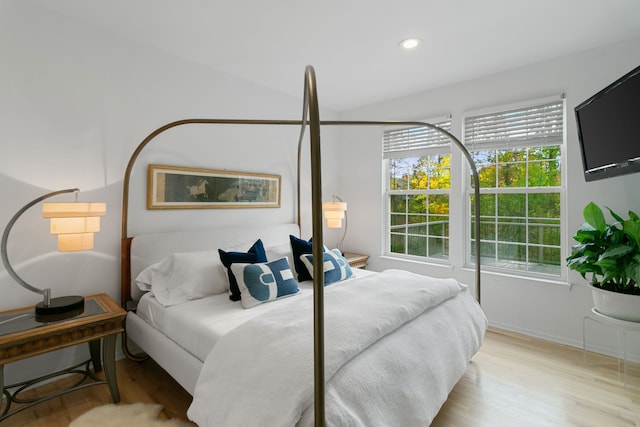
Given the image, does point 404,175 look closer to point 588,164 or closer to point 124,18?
point 588,164

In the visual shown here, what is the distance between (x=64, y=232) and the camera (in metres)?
1.96

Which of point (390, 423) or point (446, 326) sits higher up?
point (446, 326)

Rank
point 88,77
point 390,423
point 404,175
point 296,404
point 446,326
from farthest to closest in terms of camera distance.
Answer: point 404,175, point 88,77, point 446,326, point 390,423, point 296,404

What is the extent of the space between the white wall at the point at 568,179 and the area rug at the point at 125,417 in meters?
2.99

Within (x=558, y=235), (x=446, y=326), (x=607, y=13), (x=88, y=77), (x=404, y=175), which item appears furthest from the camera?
(x=404, y=175)

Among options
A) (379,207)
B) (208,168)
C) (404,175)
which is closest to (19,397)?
(208,168)

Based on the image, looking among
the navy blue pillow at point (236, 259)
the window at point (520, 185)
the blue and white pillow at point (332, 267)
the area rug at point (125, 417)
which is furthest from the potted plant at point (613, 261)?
the area rug at point (125, 417)

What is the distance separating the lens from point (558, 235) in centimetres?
310

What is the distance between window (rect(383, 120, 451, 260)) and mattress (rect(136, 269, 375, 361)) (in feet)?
6.69

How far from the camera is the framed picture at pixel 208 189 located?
285 centimetres

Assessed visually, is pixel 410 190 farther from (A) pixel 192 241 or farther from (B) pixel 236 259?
(A) pixel 192 241

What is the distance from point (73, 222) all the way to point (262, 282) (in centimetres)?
125

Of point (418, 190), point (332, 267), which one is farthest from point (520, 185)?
point (332, 267)

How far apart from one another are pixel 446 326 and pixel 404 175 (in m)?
2.49
